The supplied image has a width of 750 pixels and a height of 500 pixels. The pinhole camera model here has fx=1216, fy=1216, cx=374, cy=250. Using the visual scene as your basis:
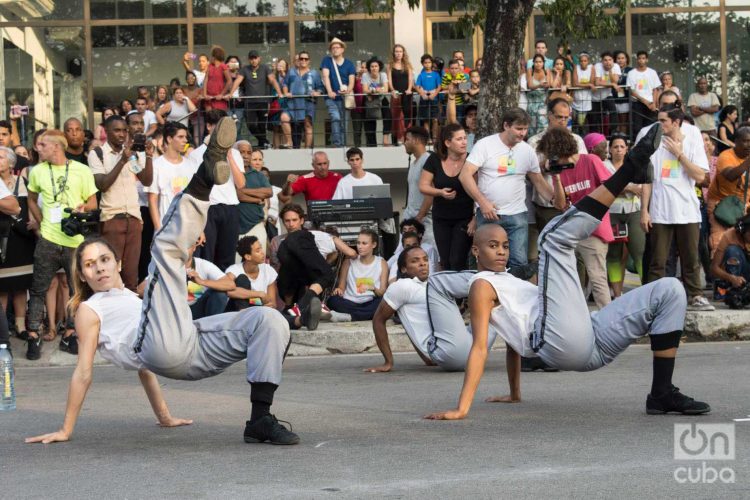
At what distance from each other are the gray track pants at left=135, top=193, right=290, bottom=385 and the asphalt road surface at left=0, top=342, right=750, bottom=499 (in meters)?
0.45

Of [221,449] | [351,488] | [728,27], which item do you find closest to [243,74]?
[728,27]

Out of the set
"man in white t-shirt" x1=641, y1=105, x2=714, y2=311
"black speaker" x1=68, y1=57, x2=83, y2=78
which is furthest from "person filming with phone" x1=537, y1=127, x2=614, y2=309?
"black speaker" x1=68, y1=57, x2=83, y2=78

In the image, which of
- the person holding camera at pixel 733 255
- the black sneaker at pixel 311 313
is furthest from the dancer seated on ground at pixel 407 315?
the person holding camera at pixel 733 255

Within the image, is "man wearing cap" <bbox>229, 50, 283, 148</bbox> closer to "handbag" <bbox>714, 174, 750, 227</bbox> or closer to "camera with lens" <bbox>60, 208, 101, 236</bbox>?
"camera with lens" <bbox>60, 208, 101, 236</bbox>

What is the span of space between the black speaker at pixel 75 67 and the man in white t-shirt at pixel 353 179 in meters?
9.94

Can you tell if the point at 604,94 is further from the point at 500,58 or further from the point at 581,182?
the point at 581,182

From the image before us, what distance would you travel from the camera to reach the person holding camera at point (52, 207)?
11391mm

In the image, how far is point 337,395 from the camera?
849 centimetres

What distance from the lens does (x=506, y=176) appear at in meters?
11.4

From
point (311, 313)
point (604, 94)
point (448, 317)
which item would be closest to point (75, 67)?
point (604, 94)

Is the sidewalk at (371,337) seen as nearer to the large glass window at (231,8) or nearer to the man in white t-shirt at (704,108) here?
the man in white t-shirt at (704,108)

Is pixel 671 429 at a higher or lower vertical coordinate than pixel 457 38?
lower

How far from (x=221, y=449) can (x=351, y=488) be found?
4.26 ft

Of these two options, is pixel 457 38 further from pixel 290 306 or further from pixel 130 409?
pixel 130 409
